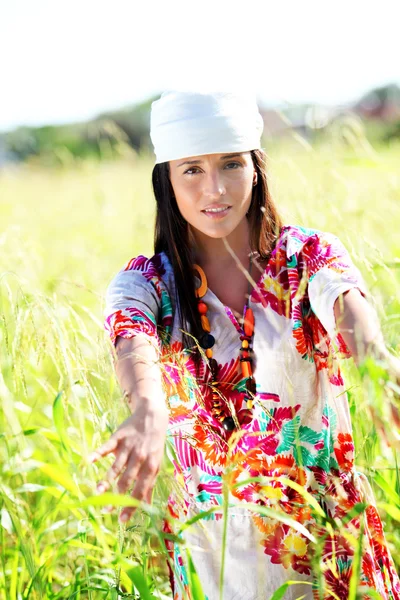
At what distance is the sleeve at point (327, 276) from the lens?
1.28m

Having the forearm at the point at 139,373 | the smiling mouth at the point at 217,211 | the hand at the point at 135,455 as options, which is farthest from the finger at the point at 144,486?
the smiling mouth at the point at 217,211

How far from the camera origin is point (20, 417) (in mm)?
2438

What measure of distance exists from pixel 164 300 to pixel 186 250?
147mm

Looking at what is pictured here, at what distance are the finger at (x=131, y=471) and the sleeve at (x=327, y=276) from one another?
44 cm

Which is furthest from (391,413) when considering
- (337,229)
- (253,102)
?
(337,229)

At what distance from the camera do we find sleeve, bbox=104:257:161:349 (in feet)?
4.34

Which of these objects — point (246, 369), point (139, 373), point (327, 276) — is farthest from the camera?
point (246, 369)

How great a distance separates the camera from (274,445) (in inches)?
57.3

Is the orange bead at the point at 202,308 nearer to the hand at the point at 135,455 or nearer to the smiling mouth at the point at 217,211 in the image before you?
the smiling mouth at the point at 217,211

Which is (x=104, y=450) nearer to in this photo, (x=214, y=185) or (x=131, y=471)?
(x=131, y=471)

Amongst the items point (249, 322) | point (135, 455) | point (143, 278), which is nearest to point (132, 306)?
point (143, 278)

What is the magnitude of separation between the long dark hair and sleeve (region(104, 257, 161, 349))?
0.07 m

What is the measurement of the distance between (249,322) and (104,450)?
0.64m

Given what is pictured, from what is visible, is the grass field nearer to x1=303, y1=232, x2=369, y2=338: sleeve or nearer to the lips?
x1=303, y1=232, x2=369, y2=338: sleeve
